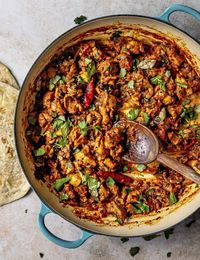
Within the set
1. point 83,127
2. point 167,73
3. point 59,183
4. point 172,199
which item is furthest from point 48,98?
point 172,199

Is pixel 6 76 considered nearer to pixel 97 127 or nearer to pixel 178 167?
pixel 97 127

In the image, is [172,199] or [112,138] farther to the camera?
[172,199]

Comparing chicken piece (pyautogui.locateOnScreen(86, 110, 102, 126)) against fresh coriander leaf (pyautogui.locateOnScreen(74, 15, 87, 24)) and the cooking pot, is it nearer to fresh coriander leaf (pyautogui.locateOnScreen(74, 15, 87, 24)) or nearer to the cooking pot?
the cooking pot

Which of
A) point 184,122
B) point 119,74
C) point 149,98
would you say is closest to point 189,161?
point 184,122

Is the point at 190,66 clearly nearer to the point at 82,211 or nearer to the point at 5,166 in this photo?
the point at 82,211

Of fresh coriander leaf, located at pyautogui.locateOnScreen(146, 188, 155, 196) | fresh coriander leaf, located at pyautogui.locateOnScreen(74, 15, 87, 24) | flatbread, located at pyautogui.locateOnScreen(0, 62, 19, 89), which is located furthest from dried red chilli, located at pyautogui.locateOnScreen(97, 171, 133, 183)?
fresh coriander leaf, located at pyautogui.locateOnScreen(74, 15, 87, 24)

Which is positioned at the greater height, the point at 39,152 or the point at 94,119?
the point at 94,119
